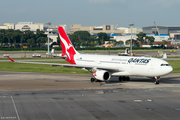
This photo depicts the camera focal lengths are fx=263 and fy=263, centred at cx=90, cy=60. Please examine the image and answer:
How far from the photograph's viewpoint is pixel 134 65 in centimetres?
4184

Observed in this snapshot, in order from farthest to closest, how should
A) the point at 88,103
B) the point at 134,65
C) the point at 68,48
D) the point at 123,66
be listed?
the point at 68,48
the point at 123,66
the point at 134,65
the point at 88,103

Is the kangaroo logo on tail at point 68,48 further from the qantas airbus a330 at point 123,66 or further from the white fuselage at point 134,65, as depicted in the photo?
the white fuselage at point 134,65

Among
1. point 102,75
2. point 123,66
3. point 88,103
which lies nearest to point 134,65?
point 123,66

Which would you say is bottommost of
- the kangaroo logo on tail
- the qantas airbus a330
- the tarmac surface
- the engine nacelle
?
the tarmac surface

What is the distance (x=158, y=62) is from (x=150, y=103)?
45.5 feet

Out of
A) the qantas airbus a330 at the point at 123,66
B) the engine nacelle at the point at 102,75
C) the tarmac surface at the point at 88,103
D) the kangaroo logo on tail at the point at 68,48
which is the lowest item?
the tarmac surface at the point at 88,103

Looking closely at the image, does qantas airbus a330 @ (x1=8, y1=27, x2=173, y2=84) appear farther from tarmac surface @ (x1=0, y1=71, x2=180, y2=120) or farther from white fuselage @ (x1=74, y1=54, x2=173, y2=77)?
tarmac surface @ (x1=0, y1=71, x2=180, y2=120)

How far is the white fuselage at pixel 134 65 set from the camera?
1574 inches

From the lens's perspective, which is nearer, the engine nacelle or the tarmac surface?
the tarmac surface

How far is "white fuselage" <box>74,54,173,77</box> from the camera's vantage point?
39969 mm

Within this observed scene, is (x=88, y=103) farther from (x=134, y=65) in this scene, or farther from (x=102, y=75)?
(x=134, y=65)

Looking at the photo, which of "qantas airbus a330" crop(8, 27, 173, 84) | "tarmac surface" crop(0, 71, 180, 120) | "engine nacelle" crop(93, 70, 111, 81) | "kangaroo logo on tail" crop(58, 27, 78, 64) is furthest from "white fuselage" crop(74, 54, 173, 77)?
"kangaroo logo on tail" crop(58, 27, 78, 64)

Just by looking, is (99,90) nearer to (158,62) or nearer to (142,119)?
(158,62)

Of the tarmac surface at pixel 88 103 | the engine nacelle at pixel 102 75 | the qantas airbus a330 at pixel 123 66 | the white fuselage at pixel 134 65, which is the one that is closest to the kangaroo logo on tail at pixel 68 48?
the qantas airbus a330 at pixel 123 66
